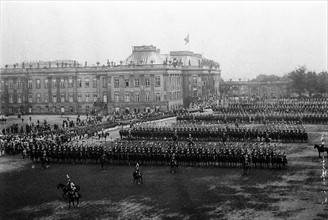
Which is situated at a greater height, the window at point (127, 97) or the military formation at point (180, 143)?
the window at point (127, 97)

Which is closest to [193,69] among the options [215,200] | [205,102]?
[205,102]

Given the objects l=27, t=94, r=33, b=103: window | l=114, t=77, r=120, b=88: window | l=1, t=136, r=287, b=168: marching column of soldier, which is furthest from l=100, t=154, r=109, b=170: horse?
l=27, t=94, r=33, b=103: window

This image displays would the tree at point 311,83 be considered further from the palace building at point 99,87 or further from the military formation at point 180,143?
the military formation at point 180,143

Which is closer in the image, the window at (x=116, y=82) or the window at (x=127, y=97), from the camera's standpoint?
the window at (x=127, y=97)

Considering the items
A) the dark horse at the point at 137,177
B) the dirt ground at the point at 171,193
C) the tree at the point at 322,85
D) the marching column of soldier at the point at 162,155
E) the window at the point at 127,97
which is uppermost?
the tree at the point at 322,85

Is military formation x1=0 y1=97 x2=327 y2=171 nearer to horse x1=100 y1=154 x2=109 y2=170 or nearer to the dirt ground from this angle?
horse x1=100 y1=154 x2=109 y2=170

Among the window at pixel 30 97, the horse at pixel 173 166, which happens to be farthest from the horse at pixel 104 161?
the window at pixel 30 97
